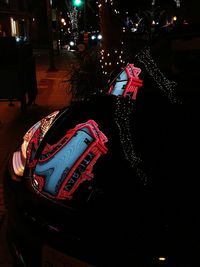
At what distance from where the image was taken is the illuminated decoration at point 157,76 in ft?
10.7

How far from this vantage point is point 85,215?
2.17 meters

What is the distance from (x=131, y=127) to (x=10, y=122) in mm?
5462

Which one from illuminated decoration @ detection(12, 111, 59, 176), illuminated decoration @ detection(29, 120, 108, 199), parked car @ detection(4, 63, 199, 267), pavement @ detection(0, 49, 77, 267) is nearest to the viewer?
parked car @ detection(4, 63, 199, 267)

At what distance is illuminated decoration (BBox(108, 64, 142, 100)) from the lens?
3793 millimetres

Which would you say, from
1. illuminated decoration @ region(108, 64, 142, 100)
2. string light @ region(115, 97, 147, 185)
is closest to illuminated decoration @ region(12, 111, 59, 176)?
string light @ region(115, 97, 147, 185)

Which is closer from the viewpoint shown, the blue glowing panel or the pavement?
the blue glowing panel

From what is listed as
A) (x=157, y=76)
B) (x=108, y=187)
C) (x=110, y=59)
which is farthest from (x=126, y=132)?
(x=110, y=59)

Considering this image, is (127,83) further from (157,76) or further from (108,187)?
(108,187)

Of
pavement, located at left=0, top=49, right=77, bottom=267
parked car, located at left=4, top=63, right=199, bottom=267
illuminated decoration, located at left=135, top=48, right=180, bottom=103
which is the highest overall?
illuminated decoration, located at left=135, top=48, right=180, bottom=103

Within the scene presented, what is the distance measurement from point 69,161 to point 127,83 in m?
1.55

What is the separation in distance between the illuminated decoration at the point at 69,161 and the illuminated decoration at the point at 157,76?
0.66 meters

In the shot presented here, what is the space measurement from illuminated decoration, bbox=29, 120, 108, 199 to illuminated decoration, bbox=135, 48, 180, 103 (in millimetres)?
659

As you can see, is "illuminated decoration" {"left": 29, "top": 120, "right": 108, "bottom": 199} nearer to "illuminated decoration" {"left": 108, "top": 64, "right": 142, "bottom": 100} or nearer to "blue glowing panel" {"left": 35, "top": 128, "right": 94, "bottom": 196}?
"blue glowing panel" {"left": 35, "top": 128, "right": 94, "bottom": 196}

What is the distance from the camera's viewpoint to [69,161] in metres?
2.64
